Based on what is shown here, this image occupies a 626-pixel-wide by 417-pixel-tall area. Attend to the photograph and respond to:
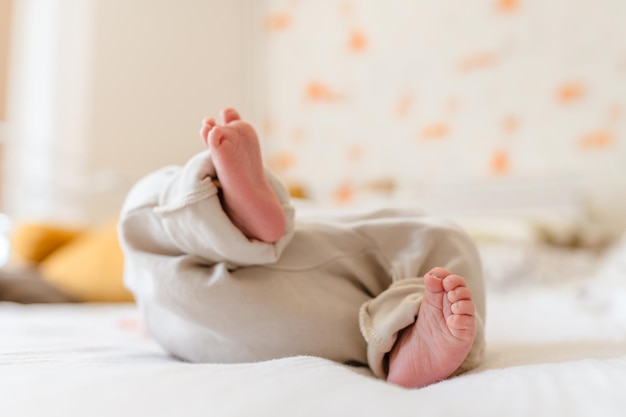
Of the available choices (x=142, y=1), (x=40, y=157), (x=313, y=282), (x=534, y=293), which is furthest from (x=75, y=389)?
(x=142, y=1)

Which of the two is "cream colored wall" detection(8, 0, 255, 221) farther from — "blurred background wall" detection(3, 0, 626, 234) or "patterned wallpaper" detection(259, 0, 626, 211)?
"patterned wallpaper" detection(259, 0, 626, 211)

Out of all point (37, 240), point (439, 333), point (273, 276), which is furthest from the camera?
point (37, 240)

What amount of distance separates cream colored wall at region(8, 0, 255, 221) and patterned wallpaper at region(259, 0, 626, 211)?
463 millimetres

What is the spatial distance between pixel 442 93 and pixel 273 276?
5.69 ft

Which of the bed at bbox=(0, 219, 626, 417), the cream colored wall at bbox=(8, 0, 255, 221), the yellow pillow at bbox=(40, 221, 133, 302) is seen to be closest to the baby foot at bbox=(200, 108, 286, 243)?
the bed at bbox=(0, 219, 626, 417)

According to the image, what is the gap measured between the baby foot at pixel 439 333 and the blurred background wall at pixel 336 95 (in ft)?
5.14

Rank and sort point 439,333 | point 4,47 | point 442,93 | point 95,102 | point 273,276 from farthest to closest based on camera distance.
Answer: point 4,47
point 95,102
point 442,93
point 273,276
point 439,333

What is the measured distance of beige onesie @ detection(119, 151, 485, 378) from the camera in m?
0.57

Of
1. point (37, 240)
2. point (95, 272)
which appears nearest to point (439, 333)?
point (95, 272)

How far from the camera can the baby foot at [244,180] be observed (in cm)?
55

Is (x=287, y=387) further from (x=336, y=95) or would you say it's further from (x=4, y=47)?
(x=4, y=47)

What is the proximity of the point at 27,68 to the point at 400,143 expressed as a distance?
1463 millimetres

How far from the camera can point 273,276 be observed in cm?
62

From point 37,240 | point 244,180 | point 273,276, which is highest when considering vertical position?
point 244,180
